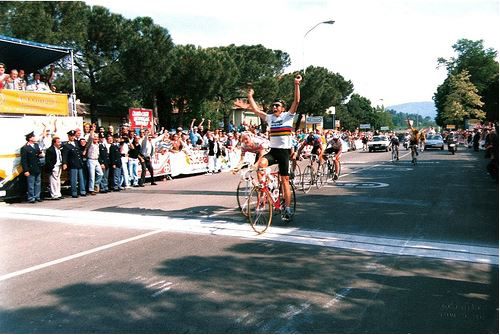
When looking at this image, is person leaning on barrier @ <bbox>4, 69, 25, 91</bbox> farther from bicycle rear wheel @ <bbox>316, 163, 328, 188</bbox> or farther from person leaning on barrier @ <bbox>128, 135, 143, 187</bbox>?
bicycle rear wheel @ <bbox>316, 163, 328, 188</bbox>

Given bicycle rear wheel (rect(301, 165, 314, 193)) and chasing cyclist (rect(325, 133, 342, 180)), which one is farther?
chasing cyclist (rect(325, 133, 342, 180))

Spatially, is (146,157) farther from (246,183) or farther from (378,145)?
(378,145)

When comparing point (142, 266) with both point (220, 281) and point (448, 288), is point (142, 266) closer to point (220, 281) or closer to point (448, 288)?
point (220, 281)

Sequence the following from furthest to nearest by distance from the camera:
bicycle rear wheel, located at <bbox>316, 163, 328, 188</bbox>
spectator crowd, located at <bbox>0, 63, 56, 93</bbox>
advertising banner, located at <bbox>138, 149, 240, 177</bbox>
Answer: advertising banner, located at <bbox>138, 149, 240, 177</bbox> → spectator crowd, located at <bbox>0, 63, 56, 93</bbox> → bicycle rear wheel, located at <bbox>316, 163, 328, 188</bbox>

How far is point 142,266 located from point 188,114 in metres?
44.2

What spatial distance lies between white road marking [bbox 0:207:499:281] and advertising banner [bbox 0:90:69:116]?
5.79m

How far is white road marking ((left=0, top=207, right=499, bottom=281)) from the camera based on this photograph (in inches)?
233

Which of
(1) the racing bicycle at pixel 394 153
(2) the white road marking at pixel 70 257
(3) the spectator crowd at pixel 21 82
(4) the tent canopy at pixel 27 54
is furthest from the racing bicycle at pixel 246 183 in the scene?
(1) the racing bicycle at pixel 394 153

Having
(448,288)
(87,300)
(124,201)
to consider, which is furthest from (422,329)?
(124,201)

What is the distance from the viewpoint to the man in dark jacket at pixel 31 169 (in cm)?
1176

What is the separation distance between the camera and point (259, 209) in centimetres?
734

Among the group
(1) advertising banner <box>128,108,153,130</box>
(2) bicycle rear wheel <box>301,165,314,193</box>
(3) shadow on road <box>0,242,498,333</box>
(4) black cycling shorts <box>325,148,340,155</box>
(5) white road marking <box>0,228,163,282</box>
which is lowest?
(3) shadow on road <box>0,242,498,333</box>

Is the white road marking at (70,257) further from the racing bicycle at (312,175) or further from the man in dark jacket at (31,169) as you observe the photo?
the man in dark jacket at (31,169)

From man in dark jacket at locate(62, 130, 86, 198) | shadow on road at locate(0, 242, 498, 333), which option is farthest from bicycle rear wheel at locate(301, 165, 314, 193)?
shadow on road at locate(0, 242, 498, 333)
